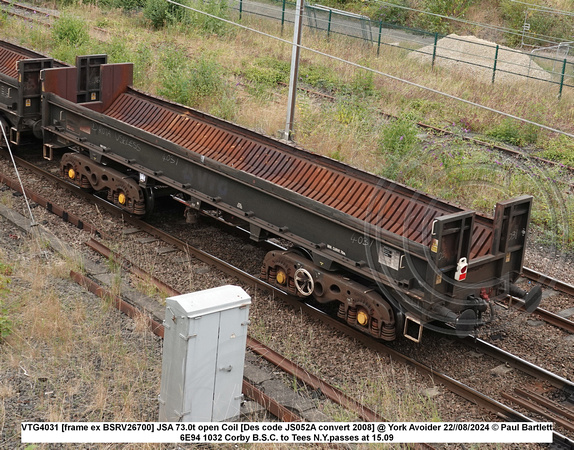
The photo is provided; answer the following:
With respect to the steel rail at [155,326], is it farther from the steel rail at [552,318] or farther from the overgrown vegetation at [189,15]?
the overgrown vegetation at [189,15]

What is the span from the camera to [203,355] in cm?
663

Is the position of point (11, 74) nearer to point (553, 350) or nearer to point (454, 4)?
point (553, 350)

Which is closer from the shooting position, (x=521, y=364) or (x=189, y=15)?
(x=521, y=364)

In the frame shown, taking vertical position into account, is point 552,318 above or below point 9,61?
below

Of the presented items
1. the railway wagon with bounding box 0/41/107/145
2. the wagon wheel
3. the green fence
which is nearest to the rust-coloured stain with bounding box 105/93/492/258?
the railway wagon with bounding box 0/41/107/145

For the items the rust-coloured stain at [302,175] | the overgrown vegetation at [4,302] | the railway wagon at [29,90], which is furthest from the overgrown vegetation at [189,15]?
the overgrown vegetation at [4,302]

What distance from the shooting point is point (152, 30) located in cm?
2581

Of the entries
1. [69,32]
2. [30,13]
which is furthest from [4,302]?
[30,13]

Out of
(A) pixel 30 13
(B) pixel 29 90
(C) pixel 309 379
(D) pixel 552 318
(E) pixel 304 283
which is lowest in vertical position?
(C) pixel 309 379

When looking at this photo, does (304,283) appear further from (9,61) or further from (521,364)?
(9,61)

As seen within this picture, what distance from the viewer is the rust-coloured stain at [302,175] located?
9039 millimetres

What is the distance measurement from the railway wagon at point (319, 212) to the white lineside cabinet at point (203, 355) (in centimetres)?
208

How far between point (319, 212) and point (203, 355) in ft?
8.96

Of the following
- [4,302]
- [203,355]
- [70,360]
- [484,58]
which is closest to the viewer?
[203,355]
